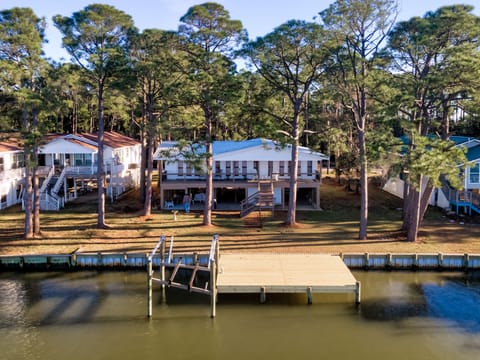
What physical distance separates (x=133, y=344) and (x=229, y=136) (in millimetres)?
44989

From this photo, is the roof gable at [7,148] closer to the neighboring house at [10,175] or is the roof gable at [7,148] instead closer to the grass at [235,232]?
the neighboring house at [10,175]

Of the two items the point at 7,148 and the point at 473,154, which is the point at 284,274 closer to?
the point at 473,154

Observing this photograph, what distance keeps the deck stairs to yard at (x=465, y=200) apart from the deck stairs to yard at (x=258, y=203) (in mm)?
13157

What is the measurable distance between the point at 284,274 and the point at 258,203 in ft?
42.4

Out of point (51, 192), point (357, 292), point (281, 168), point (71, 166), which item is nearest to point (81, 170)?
point (71, 166)

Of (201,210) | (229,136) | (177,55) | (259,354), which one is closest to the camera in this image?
(259,354)

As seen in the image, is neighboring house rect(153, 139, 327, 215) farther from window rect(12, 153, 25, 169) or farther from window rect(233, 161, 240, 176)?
window rect(12, 153, 25, 169)

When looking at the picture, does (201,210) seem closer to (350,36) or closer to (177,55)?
(177,55)

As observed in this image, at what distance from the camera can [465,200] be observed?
→ 3147 centimetres

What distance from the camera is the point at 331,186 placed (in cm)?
4591

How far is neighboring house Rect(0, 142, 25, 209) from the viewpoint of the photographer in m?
34.5

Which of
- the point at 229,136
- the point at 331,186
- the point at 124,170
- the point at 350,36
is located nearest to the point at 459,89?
the point at 350,36

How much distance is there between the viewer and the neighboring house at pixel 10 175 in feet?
113

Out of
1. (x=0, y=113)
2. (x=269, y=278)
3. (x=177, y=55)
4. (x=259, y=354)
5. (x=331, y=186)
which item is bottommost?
(x=259, y=354)
